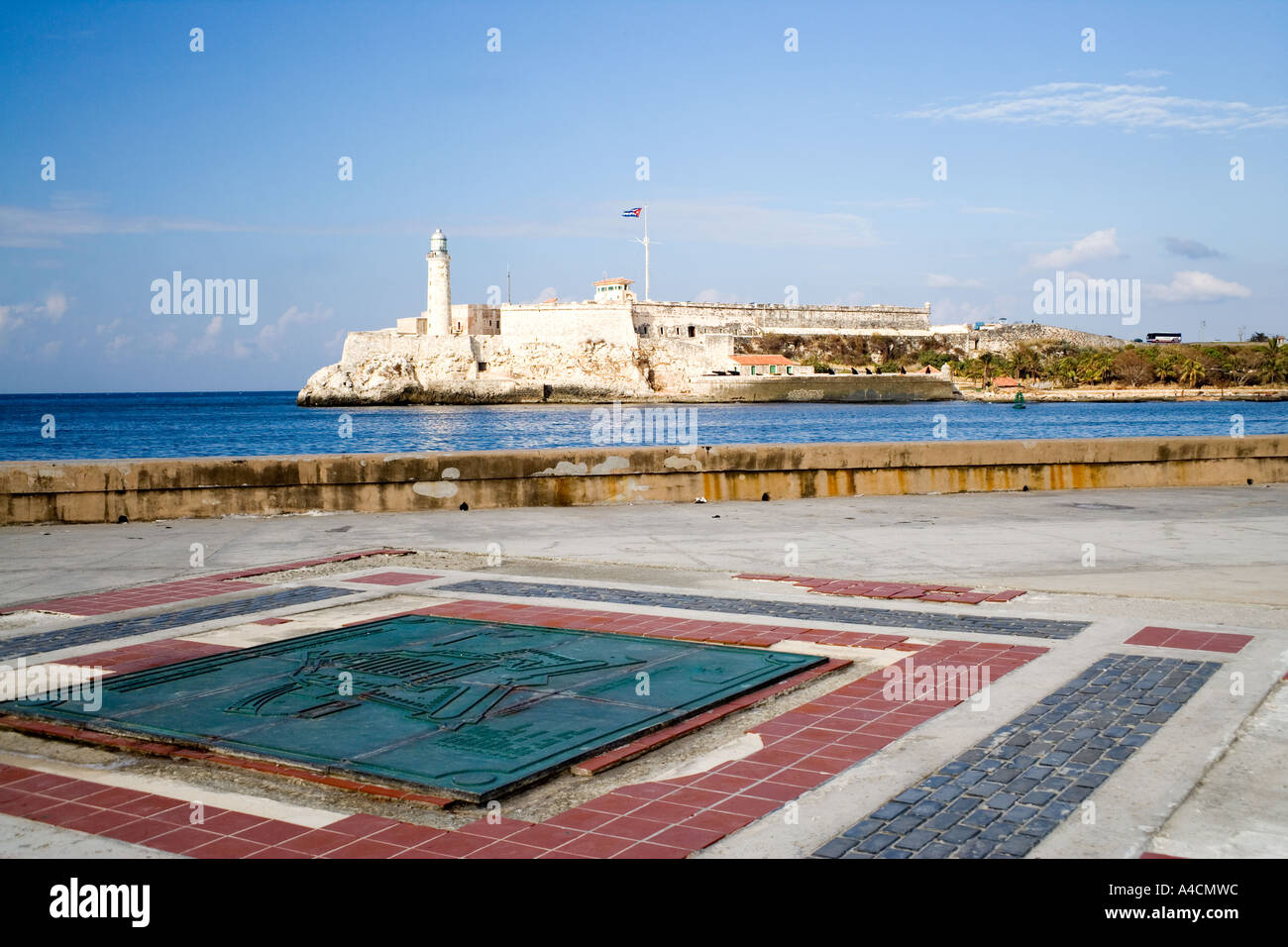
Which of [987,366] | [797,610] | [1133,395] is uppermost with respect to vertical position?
[987,366]

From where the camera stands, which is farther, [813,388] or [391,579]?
[813,388]

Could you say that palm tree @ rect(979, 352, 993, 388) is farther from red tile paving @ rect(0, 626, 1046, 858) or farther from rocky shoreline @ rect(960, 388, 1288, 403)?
red tile paving @ rect(0, 626, 1046, 858)

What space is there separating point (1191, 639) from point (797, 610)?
8.37ft

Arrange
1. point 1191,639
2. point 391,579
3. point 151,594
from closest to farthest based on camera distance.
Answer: point 1191,639 → point 151,594 → point 391,579

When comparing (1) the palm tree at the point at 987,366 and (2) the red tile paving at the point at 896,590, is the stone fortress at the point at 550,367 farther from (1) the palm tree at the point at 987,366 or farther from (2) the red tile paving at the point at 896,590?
(2) the red tile paving at the point at 896,590

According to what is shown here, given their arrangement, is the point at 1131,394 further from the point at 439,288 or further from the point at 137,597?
the point at 137,597

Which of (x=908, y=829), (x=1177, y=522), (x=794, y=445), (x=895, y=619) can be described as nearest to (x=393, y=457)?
(x=794, y=445)

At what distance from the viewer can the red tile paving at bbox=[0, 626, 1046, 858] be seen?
13.1 feet

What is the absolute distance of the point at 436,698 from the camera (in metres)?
5.84

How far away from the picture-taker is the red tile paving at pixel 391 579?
9359mm

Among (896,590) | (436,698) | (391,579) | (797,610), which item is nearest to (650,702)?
(436,698)

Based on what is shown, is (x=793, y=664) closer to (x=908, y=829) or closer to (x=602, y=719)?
(x=602, y=719)

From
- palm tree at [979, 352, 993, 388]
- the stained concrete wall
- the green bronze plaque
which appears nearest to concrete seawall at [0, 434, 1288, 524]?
the green bronze plaque
